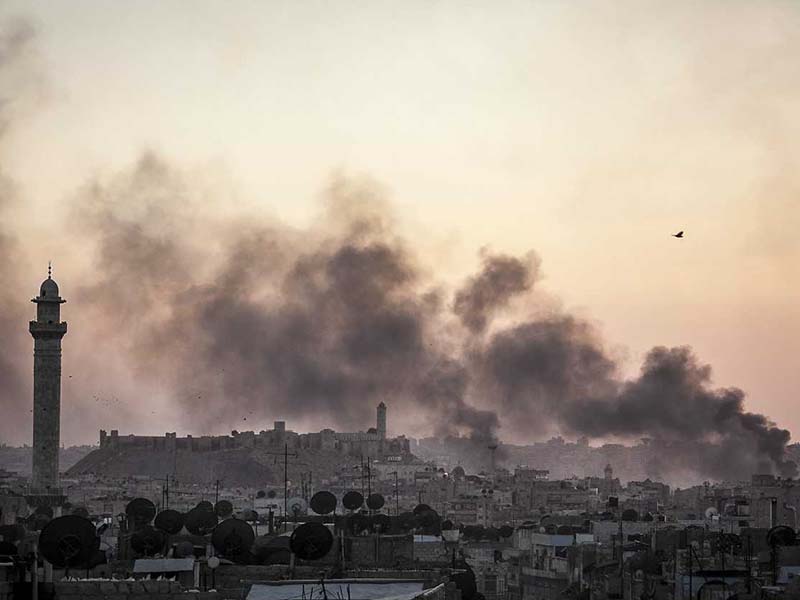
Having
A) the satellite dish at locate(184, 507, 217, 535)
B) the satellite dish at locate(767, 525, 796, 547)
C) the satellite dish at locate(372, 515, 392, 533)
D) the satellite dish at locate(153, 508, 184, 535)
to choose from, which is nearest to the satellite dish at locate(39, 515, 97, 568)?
the satellite dish at locate(153, 508, 184, 535)

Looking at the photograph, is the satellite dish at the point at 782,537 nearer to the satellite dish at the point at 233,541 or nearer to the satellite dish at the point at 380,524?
the satellite dish at the point at 380,524

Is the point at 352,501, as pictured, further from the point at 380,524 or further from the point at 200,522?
the point at 200,522

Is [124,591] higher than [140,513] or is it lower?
lower

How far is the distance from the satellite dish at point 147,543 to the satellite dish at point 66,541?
11611 millimetres

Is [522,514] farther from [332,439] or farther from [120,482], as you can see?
[332,439]

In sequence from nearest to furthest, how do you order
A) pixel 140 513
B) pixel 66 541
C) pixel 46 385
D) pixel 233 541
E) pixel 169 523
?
pixel 66 541 → pixel 233 541 → pixel 169 523 → pixel 140 513 → pixel 46 385

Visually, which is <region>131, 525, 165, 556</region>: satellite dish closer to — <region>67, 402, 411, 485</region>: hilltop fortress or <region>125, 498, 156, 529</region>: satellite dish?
<region>125, 498, 156, 529</region>: satellite dish

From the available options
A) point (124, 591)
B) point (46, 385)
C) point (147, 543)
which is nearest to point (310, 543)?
point (147, 543)

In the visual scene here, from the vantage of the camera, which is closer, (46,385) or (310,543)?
(310,543)

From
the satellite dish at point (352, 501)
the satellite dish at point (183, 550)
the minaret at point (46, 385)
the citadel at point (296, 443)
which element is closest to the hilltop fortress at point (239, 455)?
the citadel at point (296, 443)

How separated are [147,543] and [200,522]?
631 cm

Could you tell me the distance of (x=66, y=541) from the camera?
1154 inches

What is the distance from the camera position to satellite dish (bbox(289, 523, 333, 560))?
35406 millimetres

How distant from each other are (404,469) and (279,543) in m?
130
